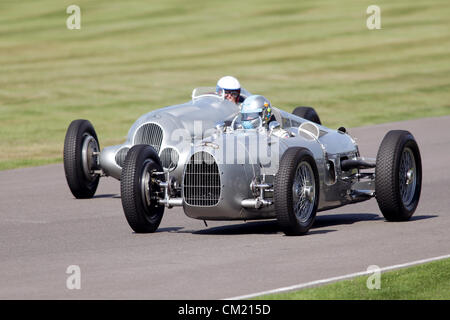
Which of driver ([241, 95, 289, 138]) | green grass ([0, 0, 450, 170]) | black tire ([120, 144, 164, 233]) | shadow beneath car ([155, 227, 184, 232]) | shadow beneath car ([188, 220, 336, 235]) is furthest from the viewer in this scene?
green grass ([0, 0, 450, 170])

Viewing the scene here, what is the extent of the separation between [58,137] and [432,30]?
24141mm

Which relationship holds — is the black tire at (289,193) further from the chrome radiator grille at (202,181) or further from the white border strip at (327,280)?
the white border strip at (327,280)

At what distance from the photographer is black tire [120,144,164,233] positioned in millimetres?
10828

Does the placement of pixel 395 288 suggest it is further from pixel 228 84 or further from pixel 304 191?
pixel 228 84

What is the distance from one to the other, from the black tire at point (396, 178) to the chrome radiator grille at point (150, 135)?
345cm

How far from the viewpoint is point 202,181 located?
10.7 m

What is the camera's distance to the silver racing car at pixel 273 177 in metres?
10.6

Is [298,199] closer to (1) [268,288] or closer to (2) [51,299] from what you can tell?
(1) [268,288]

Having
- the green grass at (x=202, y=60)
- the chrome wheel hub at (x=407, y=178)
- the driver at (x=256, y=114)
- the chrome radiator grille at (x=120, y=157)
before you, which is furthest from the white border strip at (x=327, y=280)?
the green grass at (x=202, y=60)

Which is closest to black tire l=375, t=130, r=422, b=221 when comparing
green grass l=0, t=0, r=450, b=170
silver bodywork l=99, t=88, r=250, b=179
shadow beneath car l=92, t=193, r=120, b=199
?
silver bodywork l=99, t=88, r=250, b=179

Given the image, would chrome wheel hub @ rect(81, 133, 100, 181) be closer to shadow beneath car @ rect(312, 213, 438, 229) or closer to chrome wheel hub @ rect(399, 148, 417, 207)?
shadow beneath car @ rect(312, 213, 438, 229)

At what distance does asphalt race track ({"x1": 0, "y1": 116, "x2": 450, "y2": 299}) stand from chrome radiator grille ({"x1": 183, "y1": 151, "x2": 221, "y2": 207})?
415 mm

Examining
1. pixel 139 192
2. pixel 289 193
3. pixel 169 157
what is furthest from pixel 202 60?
pixel 289 193

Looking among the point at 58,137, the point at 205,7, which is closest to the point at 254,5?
the point at 205,7
